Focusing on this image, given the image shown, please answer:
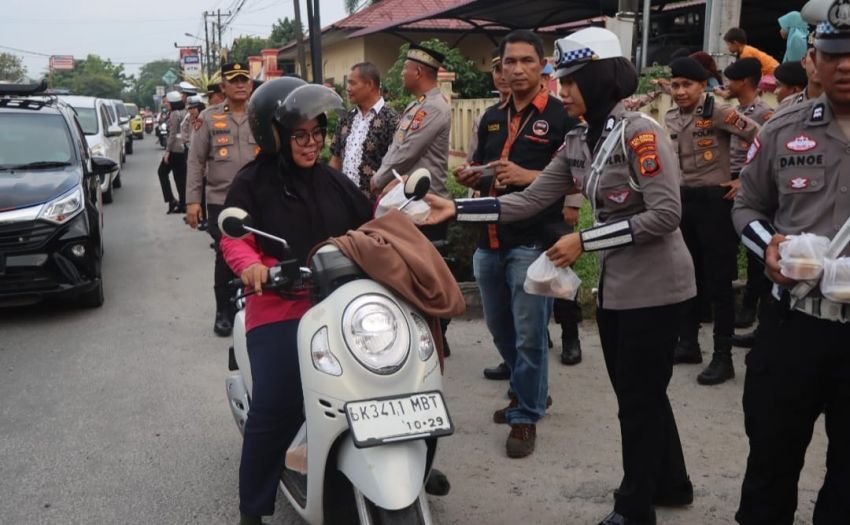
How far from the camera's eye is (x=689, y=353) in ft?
18.4

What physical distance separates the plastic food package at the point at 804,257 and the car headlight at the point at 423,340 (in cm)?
112

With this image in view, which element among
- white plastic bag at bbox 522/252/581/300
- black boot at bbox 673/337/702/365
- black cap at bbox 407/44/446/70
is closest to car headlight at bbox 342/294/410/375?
white plastic bag at bbox 522/252/581/300

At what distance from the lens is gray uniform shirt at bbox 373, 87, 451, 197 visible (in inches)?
209

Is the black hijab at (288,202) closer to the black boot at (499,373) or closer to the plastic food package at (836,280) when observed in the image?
the plastic food package at (836,280)

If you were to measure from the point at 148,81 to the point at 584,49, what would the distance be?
132 metres

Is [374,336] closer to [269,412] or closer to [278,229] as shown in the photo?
[269,412]

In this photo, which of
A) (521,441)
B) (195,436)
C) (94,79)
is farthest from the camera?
(94,79)

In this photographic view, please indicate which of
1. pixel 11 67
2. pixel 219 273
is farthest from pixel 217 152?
pixel 11 67

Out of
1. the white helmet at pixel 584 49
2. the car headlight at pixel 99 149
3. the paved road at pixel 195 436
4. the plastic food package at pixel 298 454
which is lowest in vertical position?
the paved road at pixel 195 436

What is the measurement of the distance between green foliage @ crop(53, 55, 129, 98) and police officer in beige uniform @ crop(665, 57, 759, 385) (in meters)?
84.6

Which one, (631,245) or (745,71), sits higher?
(745,71)

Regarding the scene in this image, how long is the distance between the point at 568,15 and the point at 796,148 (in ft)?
61.2

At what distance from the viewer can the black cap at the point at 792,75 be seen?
18.5 feet

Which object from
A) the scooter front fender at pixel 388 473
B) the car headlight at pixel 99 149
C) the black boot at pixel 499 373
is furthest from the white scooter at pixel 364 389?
the car headlight at pixel 99 149
